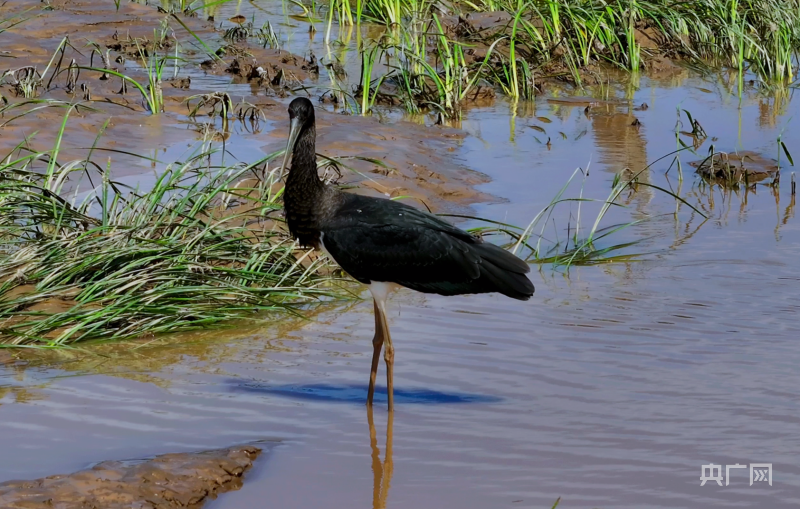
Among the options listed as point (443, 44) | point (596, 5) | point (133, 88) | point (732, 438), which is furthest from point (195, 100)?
point (732, 438)

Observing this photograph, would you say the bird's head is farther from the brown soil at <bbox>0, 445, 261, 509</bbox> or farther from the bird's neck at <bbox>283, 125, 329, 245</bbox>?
the brown soil at <bbox>0, 445, 261, 509</bbox>

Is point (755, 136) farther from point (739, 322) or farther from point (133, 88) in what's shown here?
point (133, 88)

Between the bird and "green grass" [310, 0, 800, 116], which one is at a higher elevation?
"green grass" [310, 0, 800, 116]

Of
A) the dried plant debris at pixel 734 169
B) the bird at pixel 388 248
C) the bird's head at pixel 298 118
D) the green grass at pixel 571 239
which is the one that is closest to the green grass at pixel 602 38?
the dried plant debris at pixel 734 169

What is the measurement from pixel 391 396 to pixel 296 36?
10.3 metres

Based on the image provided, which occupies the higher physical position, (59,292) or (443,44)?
(443,44)

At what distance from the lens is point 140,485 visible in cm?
387

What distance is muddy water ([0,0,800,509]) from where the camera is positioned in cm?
430

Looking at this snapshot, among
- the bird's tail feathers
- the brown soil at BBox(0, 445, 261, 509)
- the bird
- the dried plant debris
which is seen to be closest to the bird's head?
the bird

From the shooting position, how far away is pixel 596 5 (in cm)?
1318

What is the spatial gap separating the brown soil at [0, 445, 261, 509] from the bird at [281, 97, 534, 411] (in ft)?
3.87

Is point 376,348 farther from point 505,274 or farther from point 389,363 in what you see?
point 505,274

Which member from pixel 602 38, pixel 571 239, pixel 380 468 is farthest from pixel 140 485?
pixel 602 38

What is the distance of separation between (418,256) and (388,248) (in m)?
0.15
